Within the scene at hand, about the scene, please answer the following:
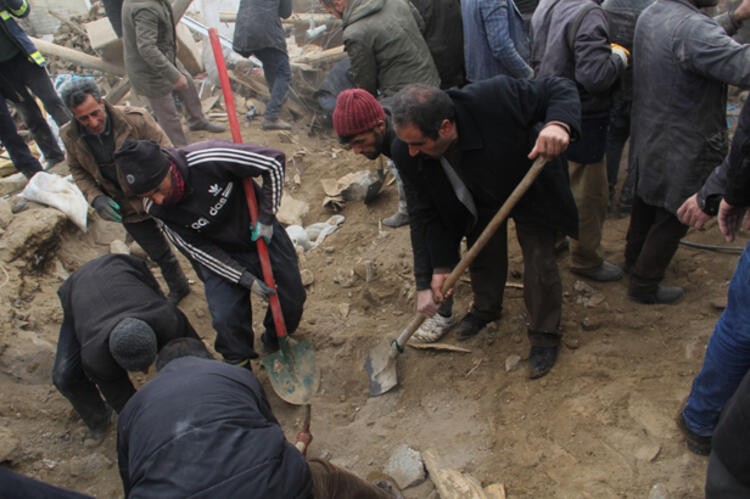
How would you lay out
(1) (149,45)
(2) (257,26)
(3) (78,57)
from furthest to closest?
1. (3) (78,57)
2. (2) (257,26)
3. (1) (149,45)

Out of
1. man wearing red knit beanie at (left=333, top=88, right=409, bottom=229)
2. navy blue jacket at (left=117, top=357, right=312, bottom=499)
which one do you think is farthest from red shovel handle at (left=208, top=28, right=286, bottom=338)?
navy blue jacket at (left=117, top=357, right=312, bottom=499)

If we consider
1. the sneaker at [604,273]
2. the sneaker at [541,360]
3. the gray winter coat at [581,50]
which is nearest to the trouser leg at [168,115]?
the gray winter coat at [581,50]

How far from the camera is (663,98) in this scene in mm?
3119

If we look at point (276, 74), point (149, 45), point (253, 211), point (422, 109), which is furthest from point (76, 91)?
point (276, 74)

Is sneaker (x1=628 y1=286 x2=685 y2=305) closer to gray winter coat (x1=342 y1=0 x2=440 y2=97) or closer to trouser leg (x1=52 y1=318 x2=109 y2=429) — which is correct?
gray winter coat (x1=342 y1=0 x2=440 y2=97)

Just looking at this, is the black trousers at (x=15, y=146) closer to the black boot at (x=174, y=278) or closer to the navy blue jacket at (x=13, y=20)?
the navy blue jacket at (x=13, y=20)

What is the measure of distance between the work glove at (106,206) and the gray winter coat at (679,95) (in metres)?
3.77

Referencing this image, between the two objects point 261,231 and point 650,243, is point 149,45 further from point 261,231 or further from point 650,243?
point 650,243

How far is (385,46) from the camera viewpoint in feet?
14.9

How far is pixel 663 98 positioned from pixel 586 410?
6.12 feet

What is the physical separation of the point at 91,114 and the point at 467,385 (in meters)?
3.22

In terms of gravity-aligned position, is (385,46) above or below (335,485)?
above

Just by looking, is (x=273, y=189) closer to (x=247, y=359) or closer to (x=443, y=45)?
(x=247, y=359)

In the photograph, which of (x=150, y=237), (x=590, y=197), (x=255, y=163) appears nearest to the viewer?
(x=255, y=163)
